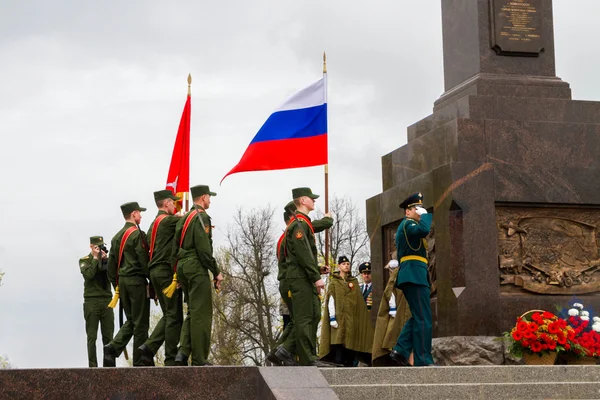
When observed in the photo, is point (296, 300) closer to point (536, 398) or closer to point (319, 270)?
point (319, 270)

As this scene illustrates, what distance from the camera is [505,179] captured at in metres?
13.4

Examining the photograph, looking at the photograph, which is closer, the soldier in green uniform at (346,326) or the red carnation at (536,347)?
the red carnation at (536,347)

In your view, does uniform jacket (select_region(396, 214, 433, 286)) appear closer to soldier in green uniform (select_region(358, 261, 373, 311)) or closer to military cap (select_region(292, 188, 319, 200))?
military cap (select_region(292, 188, 319, 200))

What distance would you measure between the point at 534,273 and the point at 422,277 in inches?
83.9

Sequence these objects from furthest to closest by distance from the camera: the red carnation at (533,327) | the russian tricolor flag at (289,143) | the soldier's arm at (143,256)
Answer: the russian tricolor flag at (289,143)
the soldier's arm at (143,256)
the red carnation at (533,327)

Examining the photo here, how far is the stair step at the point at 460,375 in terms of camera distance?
396 inches

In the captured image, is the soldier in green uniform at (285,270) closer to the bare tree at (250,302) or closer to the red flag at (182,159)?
the red flag at (182,159)

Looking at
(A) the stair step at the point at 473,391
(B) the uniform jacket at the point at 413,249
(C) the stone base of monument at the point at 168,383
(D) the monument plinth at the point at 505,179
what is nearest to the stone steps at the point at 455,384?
(A) the stair step at the point at 473,391

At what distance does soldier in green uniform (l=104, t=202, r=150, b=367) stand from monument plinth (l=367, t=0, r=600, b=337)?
339cm

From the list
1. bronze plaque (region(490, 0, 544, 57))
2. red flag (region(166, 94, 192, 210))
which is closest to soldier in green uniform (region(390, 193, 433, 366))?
bronze plaque (region(490, 0, 544, 57))

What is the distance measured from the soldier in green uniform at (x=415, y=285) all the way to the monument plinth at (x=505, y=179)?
1.30m

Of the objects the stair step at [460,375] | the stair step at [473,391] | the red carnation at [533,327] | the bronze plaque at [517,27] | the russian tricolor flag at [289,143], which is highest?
the bronze plaque at [517,27]

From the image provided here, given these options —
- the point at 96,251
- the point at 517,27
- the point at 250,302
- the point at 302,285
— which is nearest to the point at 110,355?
the point at 302,285

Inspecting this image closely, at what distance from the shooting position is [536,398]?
33.3 ft
